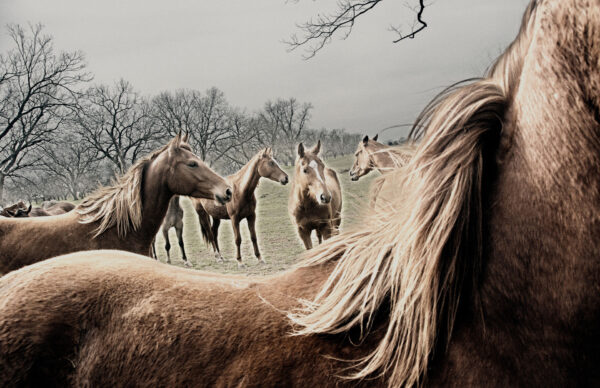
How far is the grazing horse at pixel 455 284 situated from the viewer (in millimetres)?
924

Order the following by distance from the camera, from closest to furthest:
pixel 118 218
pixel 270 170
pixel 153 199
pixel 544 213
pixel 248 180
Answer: pixel 544 213
pixel 118 218
pixel 153 199
pixel 270 170
pixel 248 180

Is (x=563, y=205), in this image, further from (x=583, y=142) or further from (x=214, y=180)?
(x=214, y=180)

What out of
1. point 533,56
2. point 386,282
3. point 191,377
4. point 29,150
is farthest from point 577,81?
point 29,150

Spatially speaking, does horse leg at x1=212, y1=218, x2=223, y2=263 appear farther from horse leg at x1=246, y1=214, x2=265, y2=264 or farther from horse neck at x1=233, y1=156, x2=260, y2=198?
horse neck at x1=233, y1=156, x2=260, y2=198

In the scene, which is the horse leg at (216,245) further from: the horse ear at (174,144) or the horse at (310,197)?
the horse ear at (174,144)

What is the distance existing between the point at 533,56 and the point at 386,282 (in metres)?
0.76

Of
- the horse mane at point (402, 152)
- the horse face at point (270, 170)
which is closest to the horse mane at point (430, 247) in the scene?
the horse mane at point (402, 152)

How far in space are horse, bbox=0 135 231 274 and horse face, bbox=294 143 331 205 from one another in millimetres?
3014

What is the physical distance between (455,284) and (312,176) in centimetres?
742

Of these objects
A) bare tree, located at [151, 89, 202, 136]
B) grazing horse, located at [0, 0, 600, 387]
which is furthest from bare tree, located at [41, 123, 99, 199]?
grazing horse, located at [0, 0, 600, 387]

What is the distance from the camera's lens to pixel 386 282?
1153mm

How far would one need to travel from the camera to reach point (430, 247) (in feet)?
3.45


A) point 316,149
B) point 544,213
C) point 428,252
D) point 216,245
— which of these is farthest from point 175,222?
point 544,213

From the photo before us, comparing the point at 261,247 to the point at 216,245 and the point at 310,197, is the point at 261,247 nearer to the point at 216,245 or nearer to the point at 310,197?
the point at 216,245
